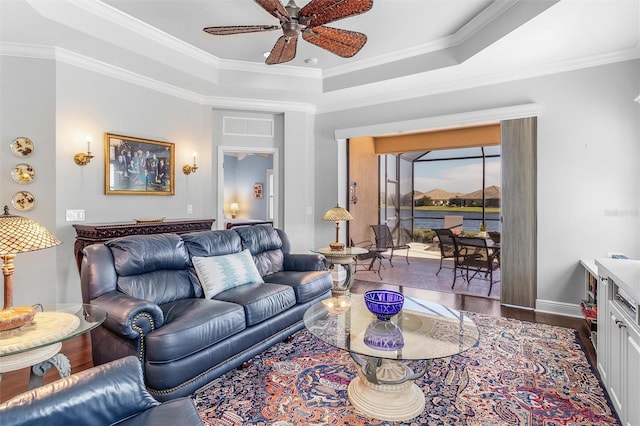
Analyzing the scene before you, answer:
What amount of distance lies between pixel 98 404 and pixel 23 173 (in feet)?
11.5

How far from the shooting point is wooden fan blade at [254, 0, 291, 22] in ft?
8.02

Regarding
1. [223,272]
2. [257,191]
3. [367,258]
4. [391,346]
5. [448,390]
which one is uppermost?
[257,191]

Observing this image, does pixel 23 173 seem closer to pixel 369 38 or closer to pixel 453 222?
pixel 369 38

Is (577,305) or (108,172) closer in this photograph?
(577,305)

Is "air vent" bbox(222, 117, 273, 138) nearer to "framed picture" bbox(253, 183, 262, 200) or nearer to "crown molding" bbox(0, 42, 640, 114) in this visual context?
"crown molding" bbox(0, 42, 640, 114)

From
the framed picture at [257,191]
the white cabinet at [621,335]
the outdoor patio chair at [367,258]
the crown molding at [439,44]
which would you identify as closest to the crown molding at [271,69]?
the crown molding at [439,44]

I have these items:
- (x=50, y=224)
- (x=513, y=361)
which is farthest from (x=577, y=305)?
(x=50, y=224)

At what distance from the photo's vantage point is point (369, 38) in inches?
156

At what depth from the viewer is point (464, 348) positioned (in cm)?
190

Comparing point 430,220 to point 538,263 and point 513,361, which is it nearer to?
point 538,263

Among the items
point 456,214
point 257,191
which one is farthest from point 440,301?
point 257,191

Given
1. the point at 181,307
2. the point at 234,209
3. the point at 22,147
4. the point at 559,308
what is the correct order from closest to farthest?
the point at 181,307, the point at 22,147, the point at 559,308, the point at 234,209

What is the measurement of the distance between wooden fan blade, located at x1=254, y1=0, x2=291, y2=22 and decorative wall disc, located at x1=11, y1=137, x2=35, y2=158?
118 inches

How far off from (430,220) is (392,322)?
7.72 m
